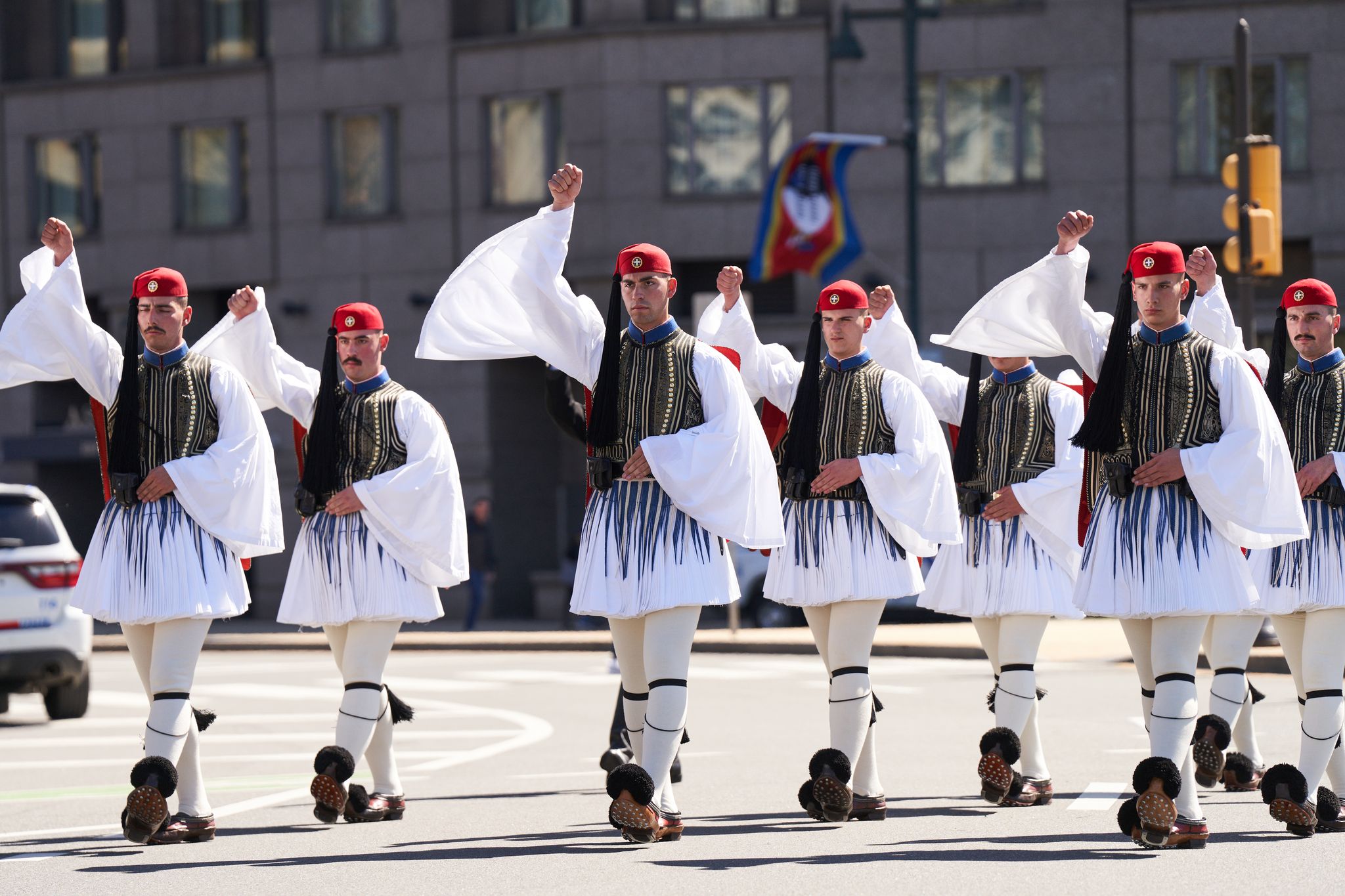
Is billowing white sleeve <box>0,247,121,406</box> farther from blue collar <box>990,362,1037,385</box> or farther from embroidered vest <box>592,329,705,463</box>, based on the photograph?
blue collar <box>990,362,1037,385</box>

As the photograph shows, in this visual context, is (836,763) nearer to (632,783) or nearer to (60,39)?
(632,783)

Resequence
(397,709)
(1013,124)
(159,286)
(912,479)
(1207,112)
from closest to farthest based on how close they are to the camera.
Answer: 1. (159,286)
2. (912,479)
3. (397,709)
4. (1207,112)
5. (1013,124)

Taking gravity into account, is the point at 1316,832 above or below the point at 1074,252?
below

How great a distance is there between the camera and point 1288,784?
8539 millimetres

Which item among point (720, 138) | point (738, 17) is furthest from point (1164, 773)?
point (738, 17)

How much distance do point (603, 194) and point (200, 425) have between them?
22175 millimetres

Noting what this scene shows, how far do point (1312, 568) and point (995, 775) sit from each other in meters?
1.68

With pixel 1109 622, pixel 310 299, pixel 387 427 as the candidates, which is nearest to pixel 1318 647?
pixel 387 427

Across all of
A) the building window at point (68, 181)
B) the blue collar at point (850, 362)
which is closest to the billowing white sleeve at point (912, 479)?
the blue collar at point (850, 362)

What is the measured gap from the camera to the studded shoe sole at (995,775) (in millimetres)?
9578

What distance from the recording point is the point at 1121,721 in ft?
45.7

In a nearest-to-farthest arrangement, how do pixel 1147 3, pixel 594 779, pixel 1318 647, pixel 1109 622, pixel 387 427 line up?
1. pixel 1318 647
2. pixel 387 427
3. pixel 594 779
4. pixel 1109 622
5. pixel 1147 3

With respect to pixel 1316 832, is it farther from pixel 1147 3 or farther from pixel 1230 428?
pixel 1147 3

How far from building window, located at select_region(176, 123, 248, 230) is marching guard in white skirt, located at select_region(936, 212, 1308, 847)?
89.9 feet
